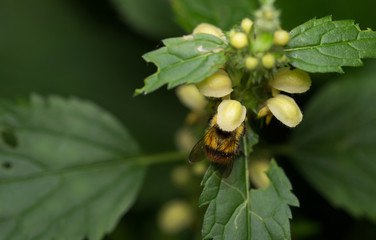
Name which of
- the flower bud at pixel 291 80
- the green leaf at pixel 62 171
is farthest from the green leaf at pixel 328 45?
the green leaf at pixel 62 171


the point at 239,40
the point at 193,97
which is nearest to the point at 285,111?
the point at 239,40

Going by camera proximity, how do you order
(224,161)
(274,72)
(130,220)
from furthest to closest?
(130,220) < (224,161) < (274,72)

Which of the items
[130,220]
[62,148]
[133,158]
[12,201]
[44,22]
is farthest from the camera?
[44,22]

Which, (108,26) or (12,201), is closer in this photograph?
(12,201)

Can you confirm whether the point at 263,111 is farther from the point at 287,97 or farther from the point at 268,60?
the point at 268,60

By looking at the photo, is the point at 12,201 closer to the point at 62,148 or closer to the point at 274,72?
the point at 62,148

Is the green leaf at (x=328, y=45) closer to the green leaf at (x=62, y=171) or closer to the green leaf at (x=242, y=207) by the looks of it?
the green leaf at (x=242, y=207)

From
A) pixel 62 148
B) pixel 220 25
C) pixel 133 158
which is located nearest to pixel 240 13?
pixel 220 25
